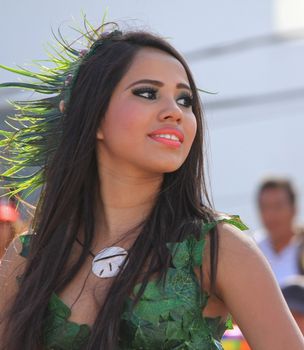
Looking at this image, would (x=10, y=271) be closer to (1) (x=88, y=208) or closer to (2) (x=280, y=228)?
(1) (x=88, y=208)

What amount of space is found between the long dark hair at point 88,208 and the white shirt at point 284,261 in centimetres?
283

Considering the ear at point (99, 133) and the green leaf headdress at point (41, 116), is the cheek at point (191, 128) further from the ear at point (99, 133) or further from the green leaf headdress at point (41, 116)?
the green leaf headdress at point (41, 116)

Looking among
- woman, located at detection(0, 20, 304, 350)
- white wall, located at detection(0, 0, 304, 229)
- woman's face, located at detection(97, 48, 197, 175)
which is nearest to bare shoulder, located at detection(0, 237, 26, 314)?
woman, located at detection(0, 20, 304, 350)

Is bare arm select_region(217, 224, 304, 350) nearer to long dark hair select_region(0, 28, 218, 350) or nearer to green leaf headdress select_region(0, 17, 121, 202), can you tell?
long dark hair select_region(0, 28, 218, 350)

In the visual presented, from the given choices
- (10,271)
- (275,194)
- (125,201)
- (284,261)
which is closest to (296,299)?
(284,261)

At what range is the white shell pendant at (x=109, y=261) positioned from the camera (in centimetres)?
303

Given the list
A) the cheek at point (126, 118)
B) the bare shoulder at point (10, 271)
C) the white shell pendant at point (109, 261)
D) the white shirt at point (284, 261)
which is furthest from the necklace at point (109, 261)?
the white shirt at point (284, 261)

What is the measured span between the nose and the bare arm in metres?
0.37

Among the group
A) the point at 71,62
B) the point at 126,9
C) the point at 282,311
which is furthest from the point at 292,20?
the point at 282,311

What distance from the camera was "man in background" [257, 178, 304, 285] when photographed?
6.11 meters

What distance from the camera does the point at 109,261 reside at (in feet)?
10.0

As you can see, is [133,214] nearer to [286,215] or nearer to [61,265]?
Result: [61,265]

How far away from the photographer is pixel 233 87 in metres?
9.21

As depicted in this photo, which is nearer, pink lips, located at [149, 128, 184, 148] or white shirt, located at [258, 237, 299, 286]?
pink lips, located at [149, 128, 184, 148]
